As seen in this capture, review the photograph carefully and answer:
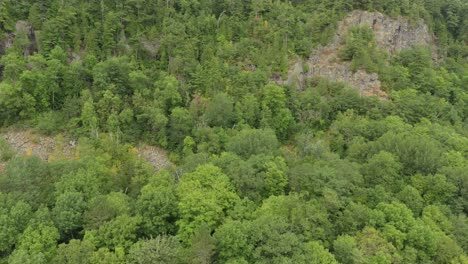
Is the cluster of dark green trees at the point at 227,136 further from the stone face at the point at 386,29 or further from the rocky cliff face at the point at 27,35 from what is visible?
the stone face at the point at 386,29

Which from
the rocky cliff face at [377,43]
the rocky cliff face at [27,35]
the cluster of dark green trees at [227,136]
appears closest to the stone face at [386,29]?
the rocky cliff face at [377,43]

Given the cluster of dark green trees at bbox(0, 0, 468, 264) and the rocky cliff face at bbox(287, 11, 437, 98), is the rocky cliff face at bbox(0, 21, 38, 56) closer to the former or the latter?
the cluster of dark green trees at bbox(0, 0, 468, 264)

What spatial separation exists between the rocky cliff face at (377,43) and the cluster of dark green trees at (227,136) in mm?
2063

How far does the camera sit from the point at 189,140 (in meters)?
50.2

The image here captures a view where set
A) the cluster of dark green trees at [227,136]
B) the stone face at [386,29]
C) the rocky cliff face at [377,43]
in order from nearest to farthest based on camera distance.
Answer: the cluster of dark green trees at [227,136] < the rocky cliff face at [377,43] < the stone face at [386,29]

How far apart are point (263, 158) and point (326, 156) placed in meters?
9.75

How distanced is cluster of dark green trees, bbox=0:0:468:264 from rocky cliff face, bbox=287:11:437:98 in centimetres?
206

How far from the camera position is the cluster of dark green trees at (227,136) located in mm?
28125

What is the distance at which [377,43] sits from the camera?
69000mm

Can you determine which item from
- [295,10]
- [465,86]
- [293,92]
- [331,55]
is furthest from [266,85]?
[465,86]

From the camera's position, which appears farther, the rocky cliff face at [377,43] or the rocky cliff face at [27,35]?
the rocky cliff face at [377,43]

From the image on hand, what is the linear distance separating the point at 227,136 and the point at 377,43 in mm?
43312

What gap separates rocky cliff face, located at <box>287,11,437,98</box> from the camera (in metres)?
62.8

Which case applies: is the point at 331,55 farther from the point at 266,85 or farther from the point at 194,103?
the point at 194,103
